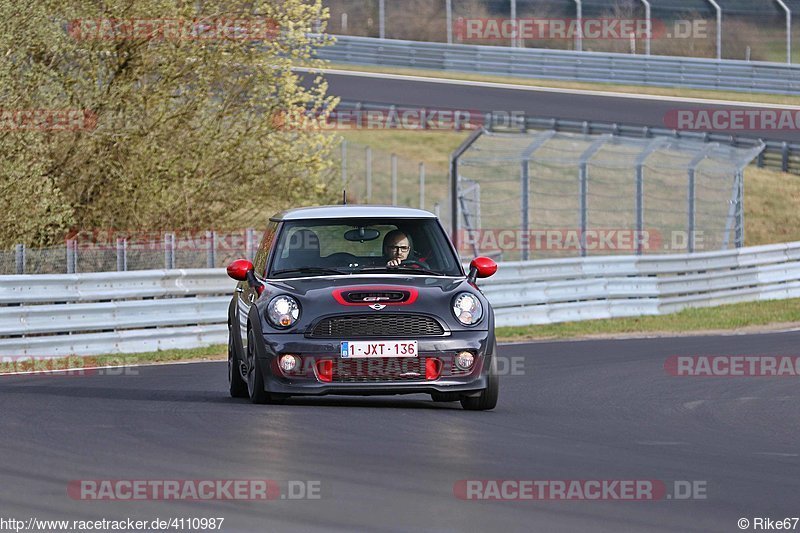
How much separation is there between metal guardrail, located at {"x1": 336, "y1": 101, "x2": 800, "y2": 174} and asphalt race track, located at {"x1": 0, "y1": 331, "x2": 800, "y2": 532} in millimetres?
22837

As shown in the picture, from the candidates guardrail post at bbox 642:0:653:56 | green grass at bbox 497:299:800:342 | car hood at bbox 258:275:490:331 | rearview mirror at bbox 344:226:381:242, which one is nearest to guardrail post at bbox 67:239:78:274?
green grass at bbox 497:299:800:342

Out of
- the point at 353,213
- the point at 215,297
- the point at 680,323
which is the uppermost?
the point at 353,213

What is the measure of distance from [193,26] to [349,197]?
14173mm

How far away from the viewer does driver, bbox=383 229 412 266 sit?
12039mm

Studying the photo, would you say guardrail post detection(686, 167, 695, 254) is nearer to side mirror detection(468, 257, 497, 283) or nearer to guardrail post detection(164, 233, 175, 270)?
guardrail post detection(164, 233, 175, 270)

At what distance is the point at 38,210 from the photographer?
20219mm

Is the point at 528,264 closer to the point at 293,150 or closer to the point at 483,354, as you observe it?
the point at 293,150

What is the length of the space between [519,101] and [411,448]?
116ft

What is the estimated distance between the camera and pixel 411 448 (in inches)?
366

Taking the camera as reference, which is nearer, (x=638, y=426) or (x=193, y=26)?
(x=638, y=426)

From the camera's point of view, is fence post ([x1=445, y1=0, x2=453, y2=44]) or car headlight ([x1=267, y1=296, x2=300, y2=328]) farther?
fence post ([x1=445, y1=0, x2=453, y2=44])

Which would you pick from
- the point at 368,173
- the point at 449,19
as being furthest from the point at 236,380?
the point at 449,19

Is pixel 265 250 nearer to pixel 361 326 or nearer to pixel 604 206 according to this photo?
pixel 361 326

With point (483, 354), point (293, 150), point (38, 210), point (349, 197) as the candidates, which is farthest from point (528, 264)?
point (349, 197)
